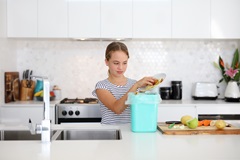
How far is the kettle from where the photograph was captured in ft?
13.1

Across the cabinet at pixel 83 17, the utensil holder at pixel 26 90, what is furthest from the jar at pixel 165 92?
the utensil holder at pixel 26 90

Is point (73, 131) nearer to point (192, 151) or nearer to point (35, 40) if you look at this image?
point (192, 151)

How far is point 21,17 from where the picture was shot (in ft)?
12.9

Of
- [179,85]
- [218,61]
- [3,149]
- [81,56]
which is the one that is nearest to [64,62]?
[81,56]

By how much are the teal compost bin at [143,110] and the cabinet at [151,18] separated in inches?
78.8

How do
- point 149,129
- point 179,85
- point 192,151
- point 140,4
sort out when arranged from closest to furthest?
point 192,151, point 149,129, point 140,4, point 179,85

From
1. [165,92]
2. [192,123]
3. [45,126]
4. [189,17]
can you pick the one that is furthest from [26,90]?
[192,123]

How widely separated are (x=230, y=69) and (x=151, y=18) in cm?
→ 114

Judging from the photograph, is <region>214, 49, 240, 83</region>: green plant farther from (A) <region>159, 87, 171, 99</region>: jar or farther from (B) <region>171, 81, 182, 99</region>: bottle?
(A) <region>159, 87, 171, 99</region>: jar

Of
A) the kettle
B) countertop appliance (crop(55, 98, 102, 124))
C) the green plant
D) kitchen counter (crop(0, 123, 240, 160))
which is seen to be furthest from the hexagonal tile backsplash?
kitchen counter (crop(0, 123, 240, 160))

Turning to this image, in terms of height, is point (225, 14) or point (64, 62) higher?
point (225, 14)

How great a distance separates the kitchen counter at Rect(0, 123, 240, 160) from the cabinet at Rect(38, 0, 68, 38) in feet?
7.47

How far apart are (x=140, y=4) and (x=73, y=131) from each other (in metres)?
2.19

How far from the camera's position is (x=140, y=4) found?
3.98 meters
